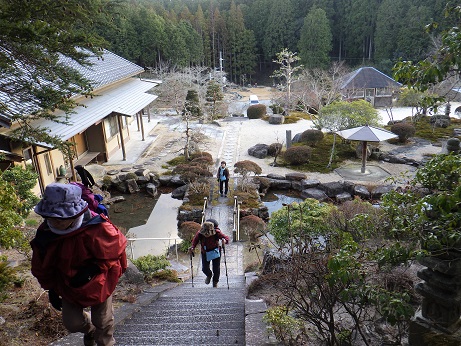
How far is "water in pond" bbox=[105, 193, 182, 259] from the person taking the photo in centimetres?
1086

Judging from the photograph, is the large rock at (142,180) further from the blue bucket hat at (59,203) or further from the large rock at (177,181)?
the blue bucket hat at (59,203)

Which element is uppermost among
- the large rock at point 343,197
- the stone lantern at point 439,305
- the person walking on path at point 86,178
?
the person walking on path at point 86,178

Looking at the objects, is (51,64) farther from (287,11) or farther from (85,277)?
(287,11)

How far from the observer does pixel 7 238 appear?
13.6ft

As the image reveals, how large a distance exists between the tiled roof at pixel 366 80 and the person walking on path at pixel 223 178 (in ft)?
55.5

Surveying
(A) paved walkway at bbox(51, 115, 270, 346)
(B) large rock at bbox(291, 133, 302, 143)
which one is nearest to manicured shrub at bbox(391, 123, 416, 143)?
(B) large rock at bbox(291, 133, 302, 143)

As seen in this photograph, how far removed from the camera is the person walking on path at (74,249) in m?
2.55

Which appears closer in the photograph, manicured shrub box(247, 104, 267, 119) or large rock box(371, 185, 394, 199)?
large rock box(371, 185, 394, 199)

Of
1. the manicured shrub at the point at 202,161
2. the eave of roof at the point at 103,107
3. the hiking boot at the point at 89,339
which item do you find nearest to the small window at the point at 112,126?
the eave of roof at the point at 103,107

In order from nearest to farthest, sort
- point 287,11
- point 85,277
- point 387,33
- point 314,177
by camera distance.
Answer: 1. point 85,277
2. point 314,177
3. point 387,33
4. point 287,11

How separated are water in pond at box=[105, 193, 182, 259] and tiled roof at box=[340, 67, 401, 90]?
17.8 metres

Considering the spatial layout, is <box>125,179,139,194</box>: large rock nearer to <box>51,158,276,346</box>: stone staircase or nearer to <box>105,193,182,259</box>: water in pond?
<box>105,193,182,259</box>: water in pond

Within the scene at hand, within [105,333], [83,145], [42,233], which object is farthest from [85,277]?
[83,145]

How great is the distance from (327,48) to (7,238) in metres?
40.3
